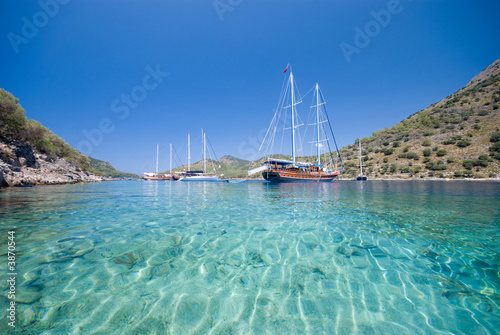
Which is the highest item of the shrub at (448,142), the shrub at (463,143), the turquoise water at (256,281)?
the shrub at (448,142)

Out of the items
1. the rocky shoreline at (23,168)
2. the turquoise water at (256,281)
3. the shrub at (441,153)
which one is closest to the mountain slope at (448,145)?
the shrub at (441,153)

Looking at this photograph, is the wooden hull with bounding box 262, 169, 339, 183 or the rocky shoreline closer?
the rocky shoreline

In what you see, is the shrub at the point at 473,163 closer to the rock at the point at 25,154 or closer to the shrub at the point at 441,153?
the shrub at the point at 441,153

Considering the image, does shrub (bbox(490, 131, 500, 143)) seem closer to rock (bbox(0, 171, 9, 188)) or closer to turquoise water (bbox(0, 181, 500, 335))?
turquoise water (bbox(0, 181, 500, 335))

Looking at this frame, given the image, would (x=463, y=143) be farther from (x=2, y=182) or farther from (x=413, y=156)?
(x=2, y=182)

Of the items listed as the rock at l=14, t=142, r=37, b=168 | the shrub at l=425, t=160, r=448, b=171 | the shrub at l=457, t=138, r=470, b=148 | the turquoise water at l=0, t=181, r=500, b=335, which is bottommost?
the turquoise water at l=0, t=181, r=500, b=335

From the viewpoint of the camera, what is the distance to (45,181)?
29234 millimetres

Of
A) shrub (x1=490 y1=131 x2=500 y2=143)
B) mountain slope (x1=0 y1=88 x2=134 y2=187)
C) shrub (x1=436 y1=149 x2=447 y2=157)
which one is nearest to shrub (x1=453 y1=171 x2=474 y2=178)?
shrub (x1=436 y1=149 x2=447 y2=157)

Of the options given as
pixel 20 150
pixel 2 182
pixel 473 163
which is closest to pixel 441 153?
pixel 473 163

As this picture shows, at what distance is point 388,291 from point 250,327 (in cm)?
195

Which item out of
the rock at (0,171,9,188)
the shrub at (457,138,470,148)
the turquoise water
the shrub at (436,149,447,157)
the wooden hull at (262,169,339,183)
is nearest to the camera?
the turquoise water

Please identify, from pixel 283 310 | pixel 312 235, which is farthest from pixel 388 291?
pixel 312 235

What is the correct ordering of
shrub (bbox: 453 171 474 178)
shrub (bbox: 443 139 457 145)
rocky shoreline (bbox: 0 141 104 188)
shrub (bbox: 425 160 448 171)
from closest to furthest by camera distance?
rocky shoreline (bbox: 0 141 104 188) → shrub (bbox: 453 171 474 178) → shrub (bbox: 425 160 448 171) → shrub (bbox: 443 139 457 145)

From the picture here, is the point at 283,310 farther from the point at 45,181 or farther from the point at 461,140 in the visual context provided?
the point at 461,140
